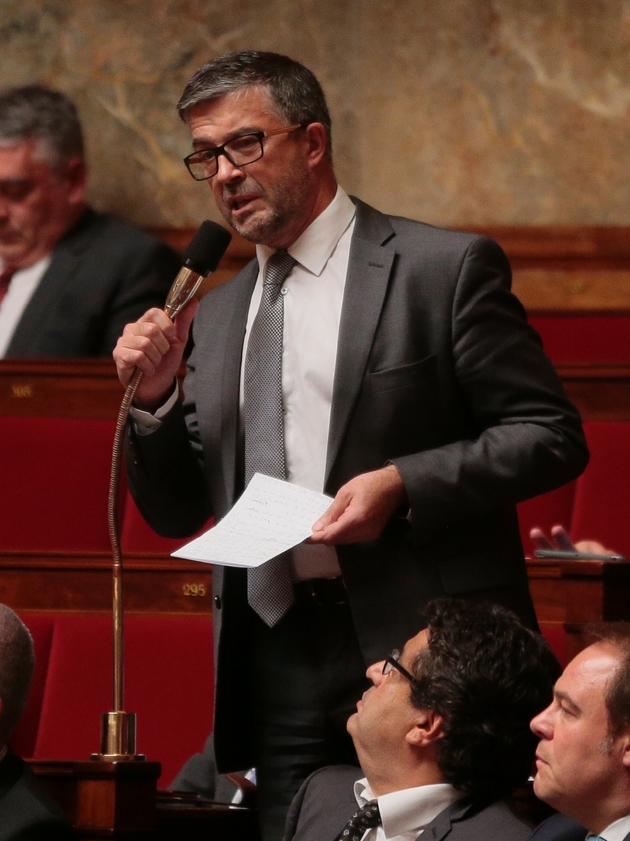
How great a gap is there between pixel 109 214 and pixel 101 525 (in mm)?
1218

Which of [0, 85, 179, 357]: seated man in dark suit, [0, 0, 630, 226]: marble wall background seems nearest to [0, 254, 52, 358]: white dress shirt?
[0, 85, 179, 357]: seated man in dark suit

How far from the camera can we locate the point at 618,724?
3.16ft

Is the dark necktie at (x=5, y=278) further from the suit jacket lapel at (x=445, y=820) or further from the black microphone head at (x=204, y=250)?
the suit jacket lapel at (x=445, y=820)

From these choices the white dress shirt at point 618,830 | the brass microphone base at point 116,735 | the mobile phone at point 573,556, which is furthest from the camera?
the mobile phone at point 573,556

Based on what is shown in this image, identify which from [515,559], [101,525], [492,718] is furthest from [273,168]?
[101,525]

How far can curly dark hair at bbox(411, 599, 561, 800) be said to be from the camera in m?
1.07

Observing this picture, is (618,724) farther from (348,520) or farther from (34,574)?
(34,574)

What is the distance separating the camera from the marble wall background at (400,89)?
2.98m

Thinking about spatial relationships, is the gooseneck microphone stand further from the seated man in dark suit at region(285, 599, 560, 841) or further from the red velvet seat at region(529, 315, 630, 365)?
the red velvet seat at region(529, 315, 630, 365)

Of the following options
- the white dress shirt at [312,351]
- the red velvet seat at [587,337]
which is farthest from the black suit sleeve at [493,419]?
the red velvet seat at [587,337]

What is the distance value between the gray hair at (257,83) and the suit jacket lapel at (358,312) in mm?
102

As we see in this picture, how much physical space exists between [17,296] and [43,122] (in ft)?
1.32

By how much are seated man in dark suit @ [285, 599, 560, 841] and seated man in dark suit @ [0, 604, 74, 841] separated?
0.25m

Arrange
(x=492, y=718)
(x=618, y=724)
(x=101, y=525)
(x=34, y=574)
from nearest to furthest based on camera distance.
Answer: (x=618, y=724) → (x=492, y=718) → (x=34, y=574) → (x=101, y=525)
